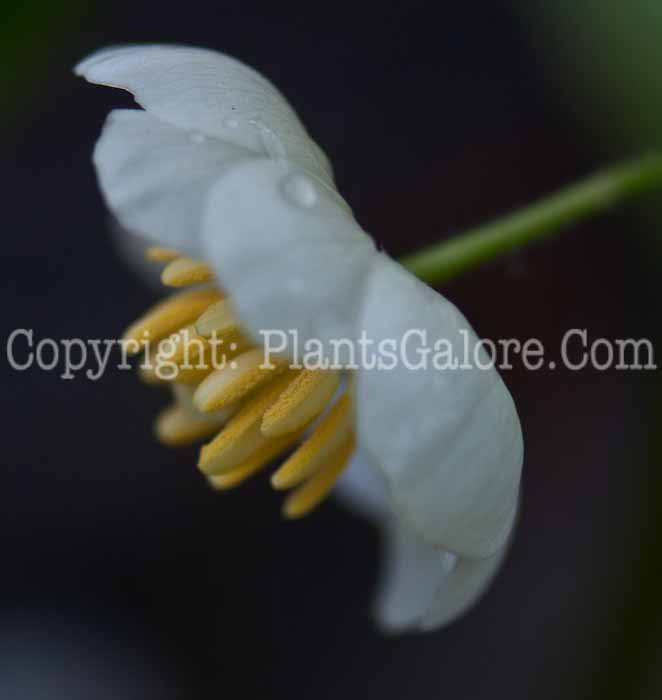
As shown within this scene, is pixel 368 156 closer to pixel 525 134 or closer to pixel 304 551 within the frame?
pixel 525 134

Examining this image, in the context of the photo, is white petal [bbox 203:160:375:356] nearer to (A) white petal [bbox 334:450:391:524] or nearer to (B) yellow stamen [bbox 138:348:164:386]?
(B) yellow stamen [bbox 138:348:164:386]

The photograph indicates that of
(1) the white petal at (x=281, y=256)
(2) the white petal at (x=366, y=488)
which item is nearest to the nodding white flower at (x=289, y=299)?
(1) the white petal at (x=281, y=256)

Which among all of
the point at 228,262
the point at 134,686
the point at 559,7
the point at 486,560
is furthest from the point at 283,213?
the point at 134,686

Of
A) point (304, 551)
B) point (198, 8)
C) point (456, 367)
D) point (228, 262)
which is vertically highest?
point (228, 262)

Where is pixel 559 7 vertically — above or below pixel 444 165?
above

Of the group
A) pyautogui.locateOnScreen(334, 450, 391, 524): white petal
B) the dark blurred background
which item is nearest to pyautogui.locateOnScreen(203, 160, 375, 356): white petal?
pyautogui.locateOnScreen(334, 450, 391, 524): white petal

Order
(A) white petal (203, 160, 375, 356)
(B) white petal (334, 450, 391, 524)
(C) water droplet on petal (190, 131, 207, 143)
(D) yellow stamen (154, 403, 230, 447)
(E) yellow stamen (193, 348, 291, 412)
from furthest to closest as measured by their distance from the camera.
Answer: (B) white petal (334, 450, 391, 524) < (D) yellow stamen (154, 403, 230, 447) < (E) yellow stamen (193, 348, 291, 412) < (C) water droplet on petal (190, 131, 207, 143) < (A) white petal (203, 160, 375, 356)
